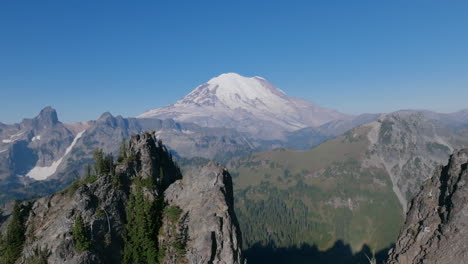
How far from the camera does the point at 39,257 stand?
70.2 m

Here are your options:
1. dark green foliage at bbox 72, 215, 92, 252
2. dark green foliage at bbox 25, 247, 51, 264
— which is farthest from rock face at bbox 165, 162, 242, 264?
dark green foliage at bbox 25, 247, 51, 264

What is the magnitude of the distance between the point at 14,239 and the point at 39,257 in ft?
38.4

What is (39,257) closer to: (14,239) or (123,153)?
(14,239)

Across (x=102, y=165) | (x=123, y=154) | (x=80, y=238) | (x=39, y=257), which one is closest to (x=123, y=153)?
(x=123, y=154)

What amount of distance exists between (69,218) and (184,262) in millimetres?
31120

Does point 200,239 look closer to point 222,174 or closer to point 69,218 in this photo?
point 222,174

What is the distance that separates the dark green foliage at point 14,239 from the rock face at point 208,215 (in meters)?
36.4

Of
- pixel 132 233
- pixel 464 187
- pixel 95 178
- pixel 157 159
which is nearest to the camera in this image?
pixel 464 187

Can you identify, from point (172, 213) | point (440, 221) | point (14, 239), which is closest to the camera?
point (440, 221)

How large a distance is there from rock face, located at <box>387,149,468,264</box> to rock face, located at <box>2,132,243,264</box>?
42.7 meters

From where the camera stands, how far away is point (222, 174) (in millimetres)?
97125

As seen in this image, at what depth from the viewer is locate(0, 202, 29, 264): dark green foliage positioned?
7375cm

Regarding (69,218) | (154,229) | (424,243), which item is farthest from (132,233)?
(424,243)

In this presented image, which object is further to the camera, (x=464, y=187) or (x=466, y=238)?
(x=464, y=187)
